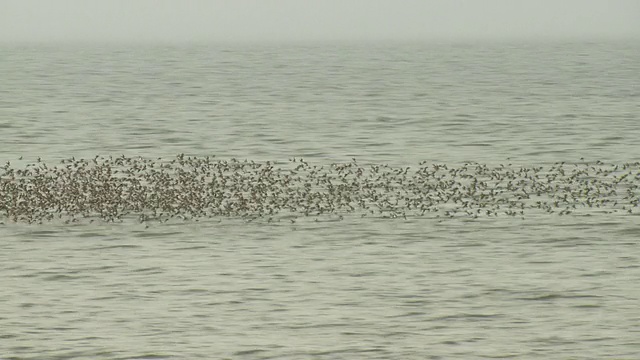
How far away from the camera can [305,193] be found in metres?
23.9

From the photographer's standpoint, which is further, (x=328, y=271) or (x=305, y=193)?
(x=305, y=193)

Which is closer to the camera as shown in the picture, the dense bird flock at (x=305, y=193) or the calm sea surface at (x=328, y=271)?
the calm sea surface at (x=328, y=271)

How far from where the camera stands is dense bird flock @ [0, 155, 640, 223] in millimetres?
22656

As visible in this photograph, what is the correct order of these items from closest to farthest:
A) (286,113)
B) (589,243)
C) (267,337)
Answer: (267,337)
(589,243)
(286,113)

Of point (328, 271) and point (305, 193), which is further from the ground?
point (305, 193)

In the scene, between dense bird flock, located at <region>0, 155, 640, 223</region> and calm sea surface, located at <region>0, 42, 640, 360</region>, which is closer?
calm sea surface, located at <region>0, 42, 640, 360</region>

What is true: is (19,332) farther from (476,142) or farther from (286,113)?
(286,113)

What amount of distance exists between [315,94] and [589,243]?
3412 centimetres

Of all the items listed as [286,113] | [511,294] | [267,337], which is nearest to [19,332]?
[267,337]

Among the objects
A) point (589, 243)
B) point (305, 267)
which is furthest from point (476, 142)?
point (305, 267)

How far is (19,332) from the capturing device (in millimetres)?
15242

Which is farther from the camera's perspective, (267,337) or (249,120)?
(249,120)

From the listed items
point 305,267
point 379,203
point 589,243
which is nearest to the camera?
point 305,267

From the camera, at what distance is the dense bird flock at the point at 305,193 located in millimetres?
22656
